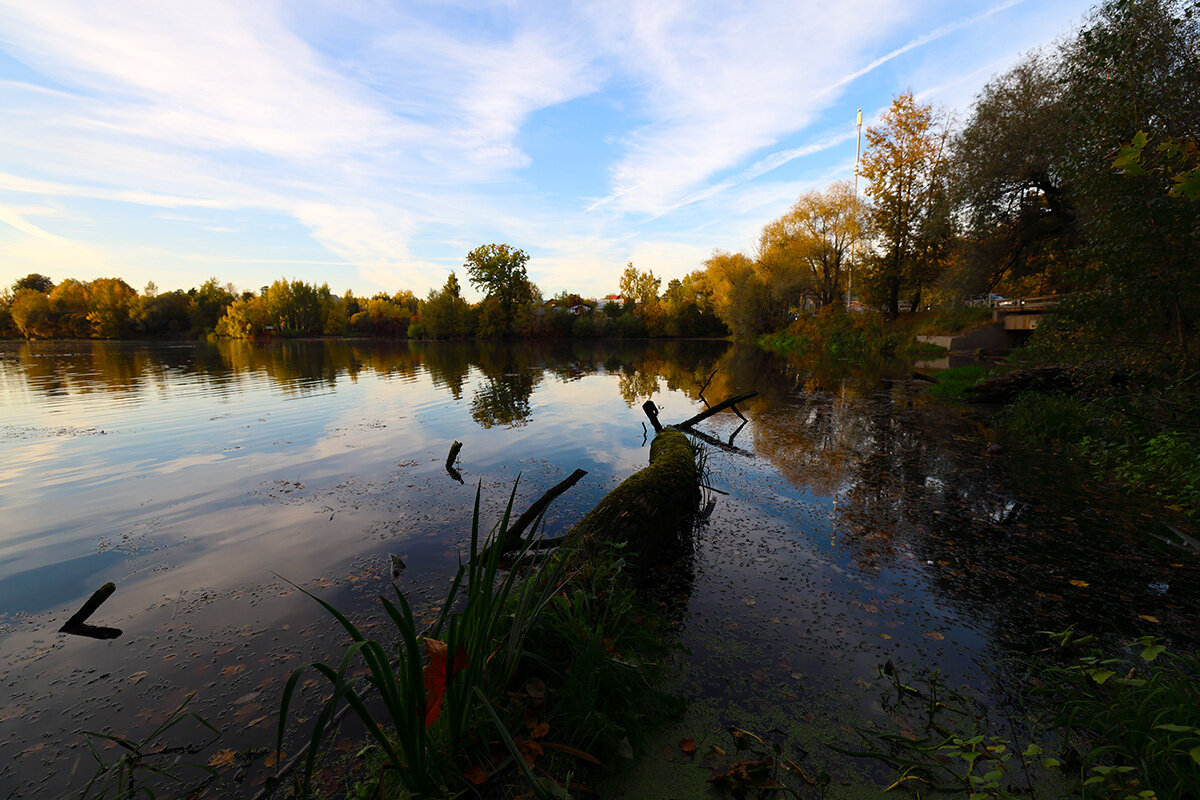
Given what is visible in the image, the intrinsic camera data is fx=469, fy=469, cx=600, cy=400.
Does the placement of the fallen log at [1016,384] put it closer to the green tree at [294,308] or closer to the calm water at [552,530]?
the calm water at [552,530]

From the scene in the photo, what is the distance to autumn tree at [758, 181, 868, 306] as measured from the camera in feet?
152

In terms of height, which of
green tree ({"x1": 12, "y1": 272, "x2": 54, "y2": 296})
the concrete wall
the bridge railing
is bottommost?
the concrete wall

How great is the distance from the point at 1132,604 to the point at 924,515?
2.42 meters

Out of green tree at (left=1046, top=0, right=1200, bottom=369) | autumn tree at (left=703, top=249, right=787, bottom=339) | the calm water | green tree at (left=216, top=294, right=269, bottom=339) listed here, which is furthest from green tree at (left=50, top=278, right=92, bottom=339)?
green tree at (left=1046, top=0, right=1200, bottom=369)

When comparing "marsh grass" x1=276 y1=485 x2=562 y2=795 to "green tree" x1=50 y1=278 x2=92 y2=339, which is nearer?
"marsh grass" x1=276 y1=485 x2=562 y2=795

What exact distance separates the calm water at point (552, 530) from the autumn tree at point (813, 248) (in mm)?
39541

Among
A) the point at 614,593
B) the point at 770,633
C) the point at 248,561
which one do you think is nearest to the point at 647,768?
the point at 614,593

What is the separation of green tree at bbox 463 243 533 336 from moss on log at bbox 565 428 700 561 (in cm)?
7268

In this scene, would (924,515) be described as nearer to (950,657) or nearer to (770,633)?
(950,657)

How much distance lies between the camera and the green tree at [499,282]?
75938 millimetres

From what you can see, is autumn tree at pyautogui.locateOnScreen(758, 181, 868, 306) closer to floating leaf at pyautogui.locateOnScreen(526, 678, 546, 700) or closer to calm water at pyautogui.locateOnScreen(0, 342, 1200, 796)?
calm water at pyautogui.locateOnScreen(0, 342, 1200, 796)

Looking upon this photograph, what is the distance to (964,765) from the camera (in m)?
2.82

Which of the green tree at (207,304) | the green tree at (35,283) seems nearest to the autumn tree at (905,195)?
the green tree at (207,304)

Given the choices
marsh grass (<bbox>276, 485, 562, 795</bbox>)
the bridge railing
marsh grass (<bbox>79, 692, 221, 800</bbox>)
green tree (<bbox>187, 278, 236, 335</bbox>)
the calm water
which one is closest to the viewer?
marsh grass (<bbox>276, 485, 562, 795</bbox>)
